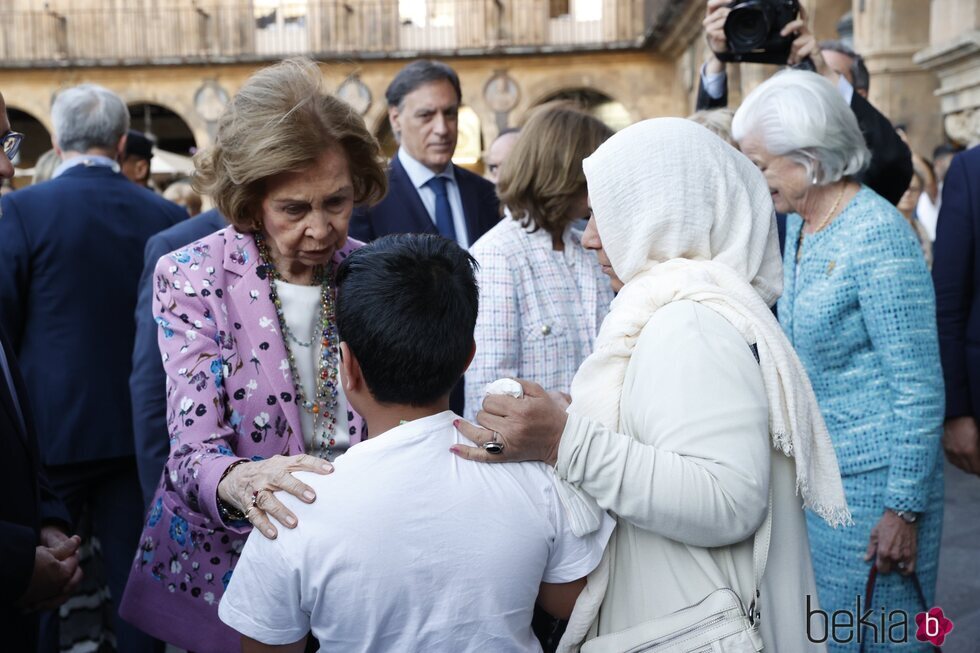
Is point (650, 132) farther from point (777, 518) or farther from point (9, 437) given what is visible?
point (9, 437)

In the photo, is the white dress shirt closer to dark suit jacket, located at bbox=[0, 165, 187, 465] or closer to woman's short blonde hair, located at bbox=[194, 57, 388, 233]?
dark suit jacket, located at bbox=[0, 165, 187, 465]

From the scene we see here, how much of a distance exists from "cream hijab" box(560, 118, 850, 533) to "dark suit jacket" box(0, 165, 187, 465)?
93.4 inches

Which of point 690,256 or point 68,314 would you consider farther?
point 68,314

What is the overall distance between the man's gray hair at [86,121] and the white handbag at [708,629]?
3.03m

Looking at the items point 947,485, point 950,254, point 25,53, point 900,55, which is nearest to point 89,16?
point 25,53

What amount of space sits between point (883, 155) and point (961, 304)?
0.59 metres

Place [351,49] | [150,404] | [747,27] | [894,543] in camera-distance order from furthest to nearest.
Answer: [351,49] < [747,27] < [150,404] < [894,543]

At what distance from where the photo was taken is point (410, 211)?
388cm

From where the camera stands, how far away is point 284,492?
63.7 inches

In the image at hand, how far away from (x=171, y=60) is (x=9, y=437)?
2327 centimetres

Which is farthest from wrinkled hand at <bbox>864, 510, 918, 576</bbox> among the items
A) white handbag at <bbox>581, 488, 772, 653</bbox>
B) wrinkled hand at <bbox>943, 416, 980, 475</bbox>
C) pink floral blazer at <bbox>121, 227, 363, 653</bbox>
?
pink floral blazer at <bbox>121, 227, 363, 653</bbox>

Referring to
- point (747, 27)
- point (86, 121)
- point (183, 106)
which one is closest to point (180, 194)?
point (86, 121)

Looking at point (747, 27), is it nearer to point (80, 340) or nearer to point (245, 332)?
point (245, 332)

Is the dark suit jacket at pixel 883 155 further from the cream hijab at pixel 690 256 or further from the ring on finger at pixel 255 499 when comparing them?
the ring on finger at pixel 255 499
